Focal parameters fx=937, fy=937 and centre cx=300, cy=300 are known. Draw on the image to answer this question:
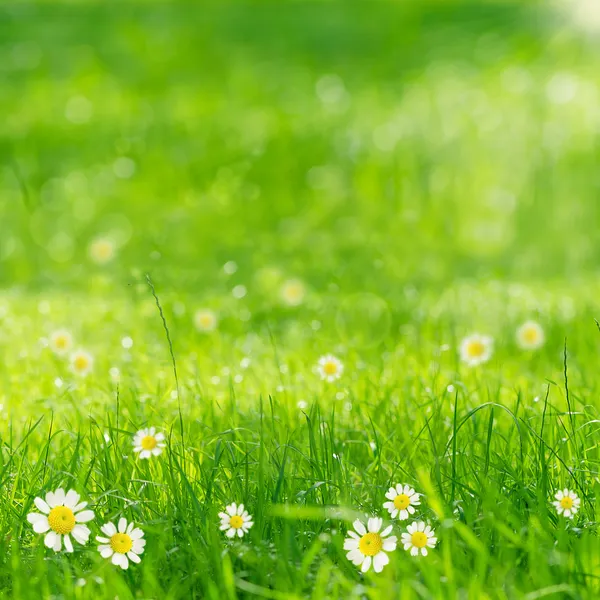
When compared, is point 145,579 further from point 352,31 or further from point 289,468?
point 352,31

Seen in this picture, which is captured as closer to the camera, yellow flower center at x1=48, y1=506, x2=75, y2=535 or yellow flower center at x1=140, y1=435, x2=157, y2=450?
yellow flower center at x1=48, y1=506, x2=75, y2=535

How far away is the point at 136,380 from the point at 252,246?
3.55m

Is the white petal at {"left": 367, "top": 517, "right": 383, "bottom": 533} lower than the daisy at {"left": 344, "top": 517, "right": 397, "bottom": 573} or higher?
higher

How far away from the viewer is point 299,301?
519 centimetres

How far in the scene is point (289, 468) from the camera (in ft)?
8.74

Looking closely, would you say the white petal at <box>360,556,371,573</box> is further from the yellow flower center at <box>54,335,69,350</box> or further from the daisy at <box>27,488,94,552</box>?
the yellow flower center at <box>54,335,69,350</box>

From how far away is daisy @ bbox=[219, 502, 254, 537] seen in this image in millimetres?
2312

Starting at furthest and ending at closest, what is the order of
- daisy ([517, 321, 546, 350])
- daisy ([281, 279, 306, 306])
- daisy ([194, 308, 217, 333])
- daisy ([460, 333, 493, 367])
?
daisy ([281, 279, 306, 306])
daisy ([194, 308, 217, 333])
daisy ([517, 321, 546, 350])
daisy ([460, 333, 493, 367])

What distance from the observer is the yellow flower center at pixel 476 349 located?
3.58 metres

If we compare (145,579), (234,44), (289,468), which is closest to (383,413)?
Answer: (289,468)

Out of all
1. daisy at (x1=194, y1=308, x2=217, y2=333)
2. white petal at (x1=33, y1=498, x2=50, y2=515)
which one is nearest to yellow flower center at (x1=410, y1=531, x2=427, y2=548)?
white petal at (x1=33, y1=498, x2=50, y2=515)

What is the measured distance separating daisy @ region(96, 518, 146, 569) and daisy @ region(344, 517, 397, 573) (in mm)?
502

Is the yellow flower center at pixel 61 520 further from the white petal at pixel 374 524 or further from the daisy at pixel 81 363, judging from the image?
the daisy at pixel 81 363

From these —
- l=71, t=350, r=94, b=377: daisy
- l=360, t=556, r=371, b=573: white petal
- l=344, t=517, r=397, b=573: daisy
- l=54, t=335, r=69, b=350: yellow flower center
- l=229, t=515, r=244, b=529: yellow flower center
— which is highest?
l=54, t=335, r=69, b=350: yellow flower center
